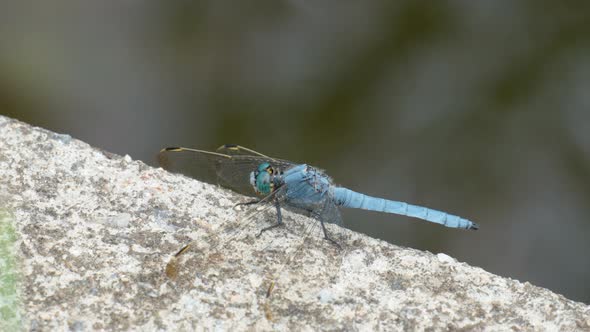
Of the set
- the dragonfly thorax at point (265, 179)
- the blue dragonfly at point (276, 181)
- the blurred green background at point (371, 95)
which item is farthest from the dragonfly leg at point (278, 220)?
the blurred green background at point (371, 95)

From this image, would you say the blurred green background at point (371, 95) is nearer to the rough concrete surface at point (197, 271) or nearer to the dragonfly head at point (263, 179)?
the dragonfly head at point (263, 179)

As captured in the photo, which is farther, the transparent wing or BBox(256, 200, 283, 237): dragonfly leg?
the transparent wing

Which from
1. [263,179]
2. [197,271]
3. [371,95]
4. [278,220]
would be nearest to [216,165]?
[263,179]

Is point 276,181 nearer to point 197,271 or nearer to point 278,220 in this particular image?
point 278,220

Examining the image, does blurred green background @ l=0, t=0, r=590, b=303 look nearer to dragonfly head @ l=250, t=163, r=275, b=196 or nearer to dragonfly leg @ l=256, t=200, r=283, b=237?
dragonfly head @ l=250, t=163, r=275, b=196

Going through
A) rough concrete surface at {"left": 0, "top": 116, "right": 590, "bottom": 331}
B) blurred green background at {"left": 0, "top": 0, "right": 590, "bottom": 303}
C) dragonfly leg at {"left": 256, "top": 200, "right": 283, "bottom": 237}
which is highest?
blurred green background at {"left": 0, "top": 0, "right": 590, "bottom": 303}

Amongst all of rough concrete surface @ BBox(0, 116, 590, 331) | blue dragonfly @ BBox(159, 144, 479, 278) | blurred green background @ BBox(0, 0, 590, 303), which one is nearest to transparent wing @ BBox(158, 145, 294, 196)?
blue dragonfly @ BBox(159, 144, 479, 278)

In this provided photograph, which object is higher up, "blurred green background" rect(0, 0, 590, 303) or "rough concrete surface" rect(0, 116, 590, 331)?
"blurred green background" rect(0, 0, 590, 303)

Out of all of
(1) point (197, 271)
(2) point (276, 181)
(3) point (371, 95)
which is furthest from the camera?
(3) point (371, 95)
